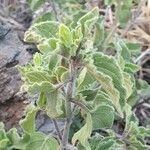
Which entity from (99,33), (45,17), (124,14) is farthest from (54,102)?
(124,14)

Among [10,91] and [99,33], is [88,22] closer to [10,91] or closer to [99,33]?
[10,91]

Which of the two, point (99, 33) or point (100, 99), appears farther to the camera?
point (99, 33)

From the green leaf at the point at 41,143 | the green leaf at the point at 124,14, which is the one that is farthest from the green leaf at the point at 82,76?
the green leaf at the point at 124,14

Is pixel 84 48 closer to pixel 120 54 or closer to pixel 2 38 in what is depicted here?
pixel 120 54

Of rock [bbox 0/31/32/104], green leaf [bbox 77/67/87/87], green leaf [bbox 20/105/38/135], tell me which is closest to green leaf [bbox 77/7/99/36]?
green leaf [bbox 77/67/87/87]

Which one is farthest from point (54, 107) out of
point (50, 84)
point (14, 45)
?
point (14, 45)

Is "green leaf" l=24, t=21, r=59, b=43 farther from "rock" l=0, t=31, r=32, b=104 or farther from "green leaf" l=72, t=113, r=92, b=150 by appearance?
"rock" l=0, t=31, r=32, b=104
